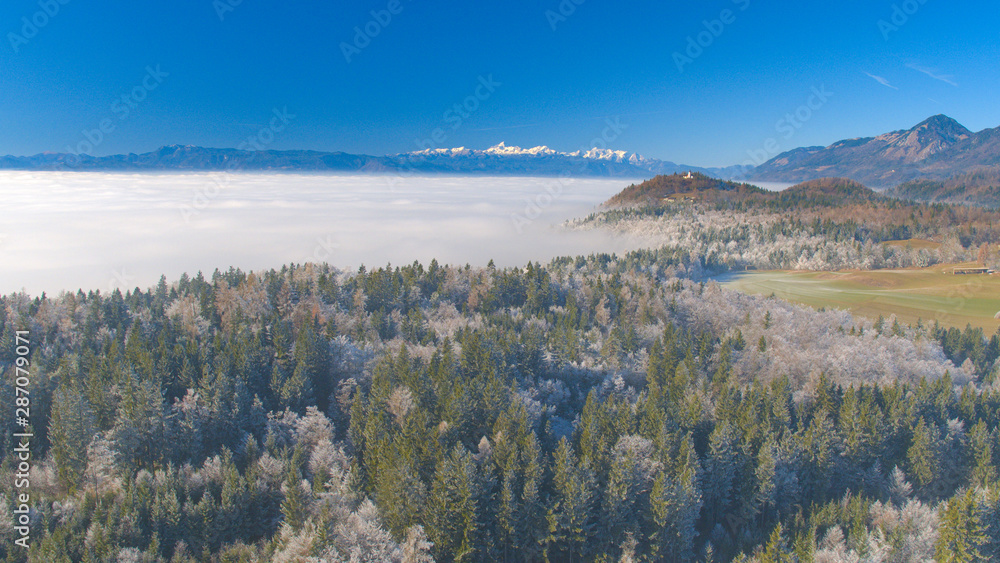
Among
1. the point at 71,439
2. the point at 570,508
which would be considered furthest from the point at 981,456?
the point at 71,439

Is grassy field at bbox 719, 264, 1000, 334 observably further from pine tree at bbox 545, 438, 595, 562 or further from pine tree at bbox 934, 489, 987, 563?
pine tree at bbox 545, 438, 595, 562

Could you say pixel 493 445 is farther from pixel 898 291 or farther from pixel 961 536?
pixel 898 291

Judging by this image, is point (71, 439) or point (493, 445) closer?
point (71, 439)

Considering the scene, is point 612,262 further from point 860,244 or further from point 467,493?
point 467,493

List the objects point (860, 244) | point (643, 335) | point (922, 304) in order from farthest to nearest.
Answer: point (860, 244) < point (922, 304) < point (643, 335)

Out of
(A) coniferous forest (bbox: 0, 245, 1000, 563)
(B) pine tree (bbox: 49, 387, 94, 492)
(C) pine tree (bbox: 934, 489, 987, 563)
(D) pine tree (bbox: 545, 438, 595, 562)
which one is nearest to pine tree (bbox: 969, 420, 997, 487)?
(A) coniferous forest (bbox: 0, 245, 1000, 563)

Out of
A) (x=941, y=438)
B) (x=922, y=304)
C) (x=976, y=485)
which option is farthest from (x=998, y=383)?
(x=922, y=304)
